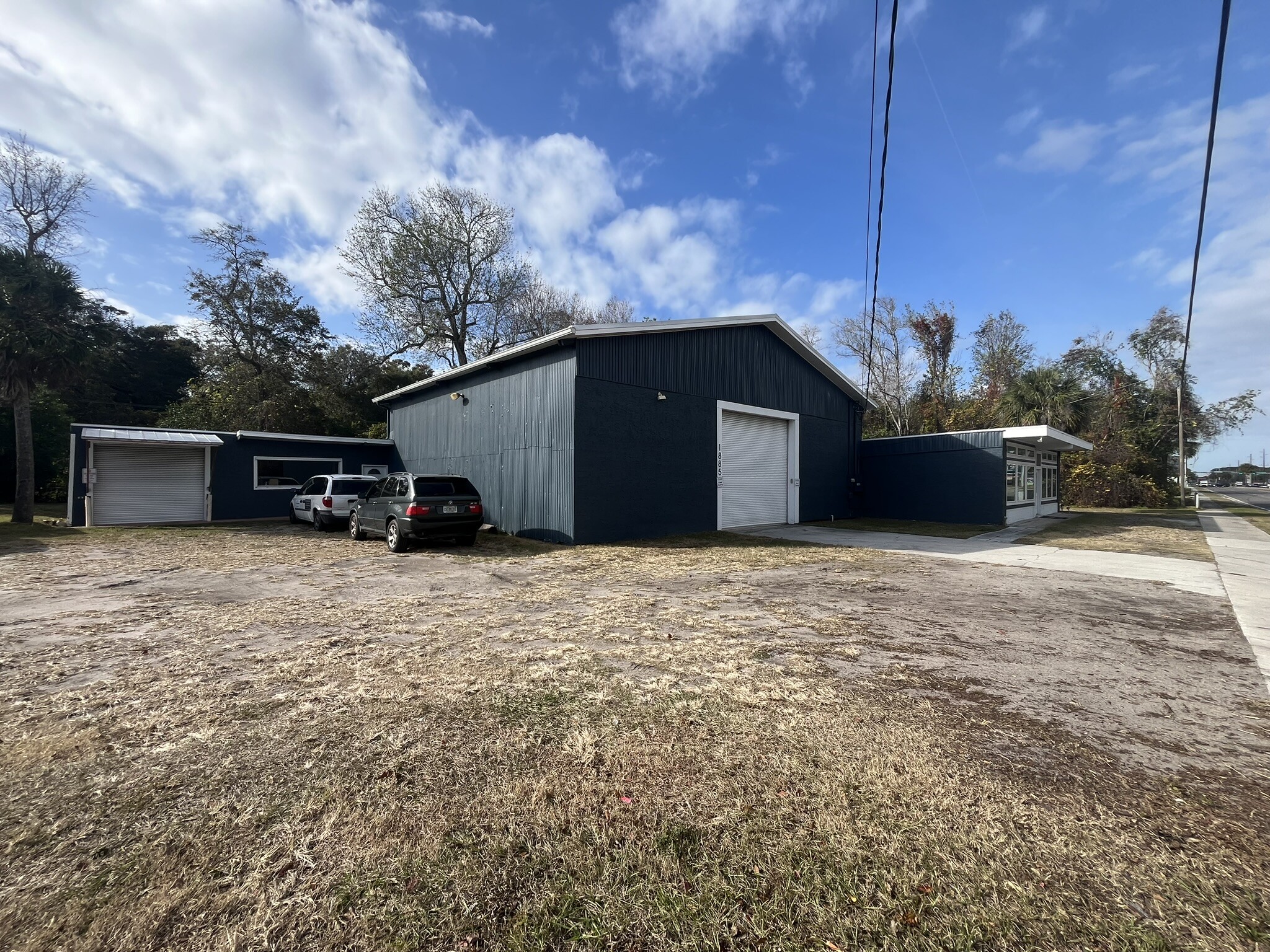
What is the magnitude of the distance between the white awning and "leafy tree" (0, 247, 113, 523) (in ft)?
9.08

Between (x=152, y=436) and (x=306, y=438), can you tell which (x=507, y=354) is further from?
(x=152, y=436)

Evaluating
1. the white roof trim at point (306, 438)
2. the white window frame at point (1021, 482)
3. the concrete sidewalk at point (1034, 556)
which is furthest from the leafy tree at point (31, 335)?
the white window frame at point (1021, 482)

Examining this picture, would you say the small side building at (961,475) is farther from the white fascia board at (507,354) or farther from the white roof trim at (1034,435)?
the white fascia board at (507,354)

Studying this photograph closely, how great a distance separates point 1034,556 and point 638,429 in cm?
879

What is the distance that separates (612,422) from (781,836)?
10.4 metres

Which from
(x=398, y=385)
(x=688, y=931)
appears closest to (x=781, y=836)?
(x=688, y=931)

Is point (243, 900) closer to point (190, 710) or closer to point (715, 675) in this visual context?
point (190, 710)

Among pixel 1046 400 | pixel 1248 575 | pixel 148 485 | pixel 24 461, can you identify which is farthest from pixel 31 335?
pixel 1046 400

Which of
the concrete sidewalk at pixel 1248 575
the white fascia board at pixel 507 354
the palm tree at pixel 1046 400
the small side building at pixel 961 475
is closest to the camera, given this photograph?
the concrete sidewalk at pixel 1248 575

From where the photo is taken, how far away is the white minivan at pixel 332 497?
14.5m

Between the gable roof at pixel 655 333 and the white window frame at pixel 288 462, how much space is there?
109 inches

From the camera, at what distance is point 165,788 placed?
2.60 m

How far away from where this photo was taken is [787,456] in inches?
691

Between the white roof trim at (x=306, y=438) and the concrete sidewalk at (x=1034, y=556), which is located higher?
the white roof trim at (x=306, y=438)
